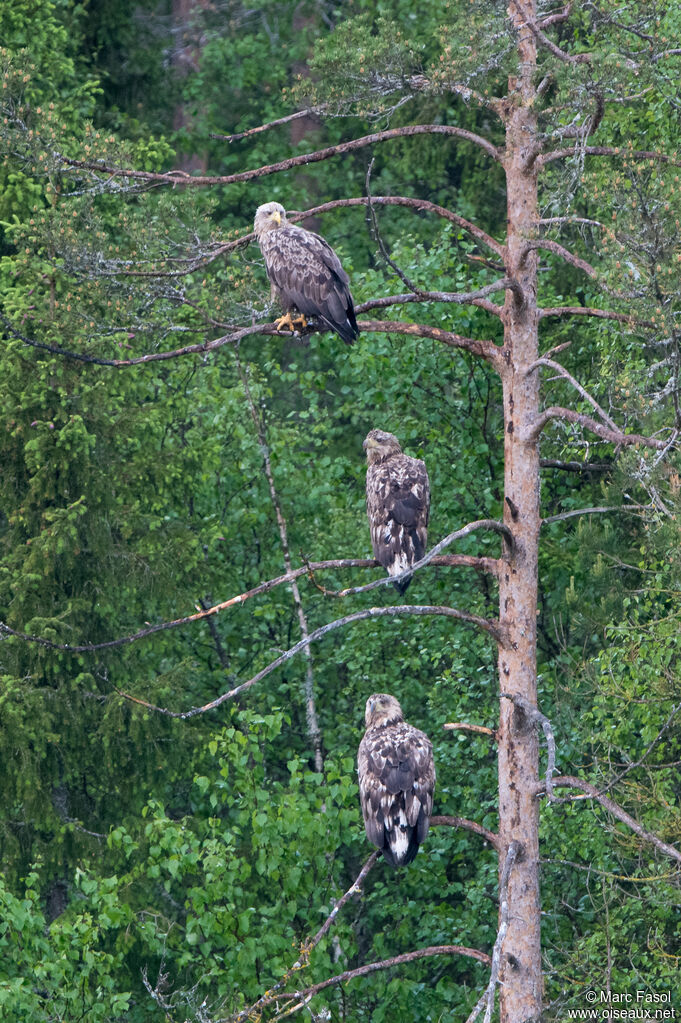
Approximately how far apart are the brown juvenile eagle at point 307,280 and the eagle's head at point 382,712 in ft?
8.63

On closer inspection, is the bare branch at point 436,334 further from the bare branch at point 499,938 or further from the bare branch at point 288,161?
the bare branch at point 499,938

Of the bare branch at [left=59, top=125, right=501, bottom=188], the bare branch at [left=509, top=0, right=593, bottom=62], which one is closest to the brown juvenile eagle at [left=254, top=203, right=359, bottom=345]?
the bare branch at [left=59, top=125, right=501, bottom=188]

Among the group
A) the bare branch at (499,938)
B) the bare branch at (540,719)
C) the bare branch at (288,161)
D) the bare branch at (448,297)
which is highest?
the bare branch at (288,161)

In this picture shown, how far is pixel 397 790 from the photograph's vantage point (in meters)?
9.46

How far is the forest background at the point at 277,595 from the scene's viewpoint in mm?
9672

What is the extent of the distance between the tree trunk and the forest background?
0.94ft

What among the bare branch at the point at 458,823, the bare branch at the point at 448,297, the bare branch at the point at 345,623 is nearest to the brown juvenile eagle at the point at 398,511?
the bare branch at the point at 345,623

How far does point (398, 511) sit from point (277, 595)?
5.69m

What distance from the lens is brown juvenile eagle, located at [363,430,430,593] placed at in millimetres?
10242

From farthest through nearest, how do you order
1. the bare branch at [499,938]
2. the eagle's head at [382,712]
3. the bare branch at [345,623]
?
the eagle's head at [382,712] → the bare branch at [345,623] → the bare branch at [499,938]

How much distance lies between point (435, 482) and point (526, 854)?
6.36m

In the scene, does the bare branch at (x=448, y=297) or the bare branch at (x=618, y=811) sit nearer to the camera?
the bare branch at (x=448, y=297)

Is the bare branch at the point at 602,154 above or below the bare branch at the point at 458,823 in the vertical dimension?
above

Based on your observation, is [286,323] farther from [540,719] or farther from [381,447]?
[540,719]
